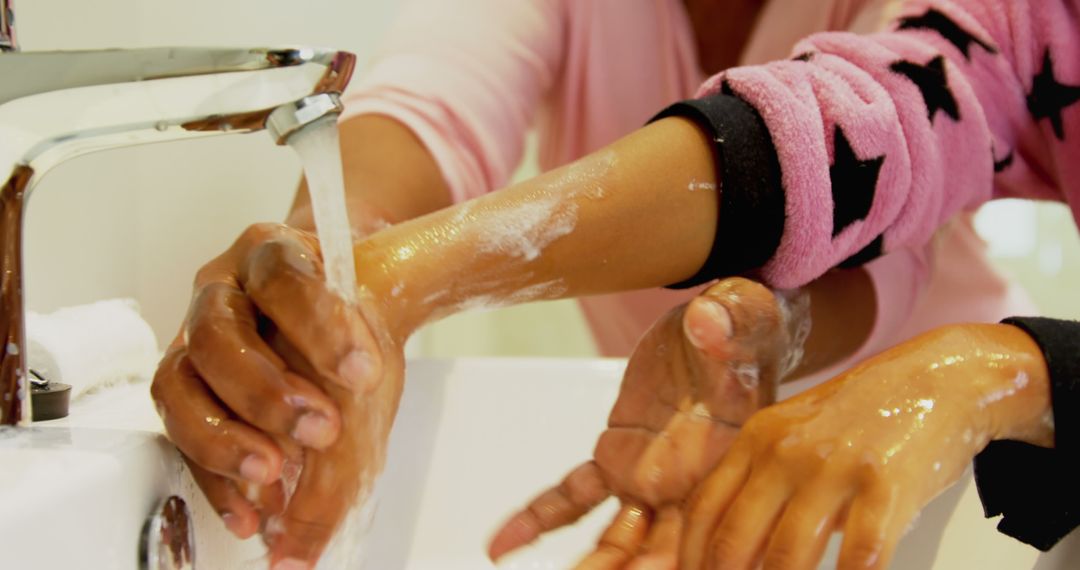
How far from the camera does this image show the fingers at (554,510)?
45 cm

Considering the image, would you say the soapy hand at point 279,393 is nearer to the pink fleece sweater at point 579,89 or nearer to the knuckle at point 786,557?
the knuckle at point 786,557

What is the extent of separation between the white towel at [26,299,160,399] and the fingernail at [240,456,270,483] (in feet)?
0.36

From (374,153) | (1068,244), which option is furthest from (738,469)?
(1068,244)

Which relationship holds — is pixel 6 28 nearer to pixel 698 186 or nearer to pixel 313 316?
pixel 313 316

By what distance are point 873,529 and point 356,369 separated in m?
0.20

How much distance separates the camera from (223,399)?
0.37m

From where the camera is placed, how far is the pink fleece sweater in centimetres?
69

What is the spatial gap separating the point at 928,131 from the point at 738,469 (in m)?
0.23

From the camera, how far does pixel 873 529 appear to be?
32 cm

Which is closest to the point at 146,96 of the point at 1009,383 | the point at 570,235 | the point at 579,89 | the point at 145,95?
the point at 145,95

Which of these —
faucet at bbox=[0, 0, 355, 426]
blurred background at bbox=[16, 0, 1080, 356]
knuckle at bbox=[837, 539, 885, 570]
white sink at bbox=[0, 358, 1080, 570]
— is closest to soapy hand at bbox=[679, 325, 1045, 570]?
knuckle at bbox=[837, 539, 885, 570]

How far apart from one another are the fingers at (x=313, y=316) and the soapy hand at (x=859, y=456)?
0.15 metres

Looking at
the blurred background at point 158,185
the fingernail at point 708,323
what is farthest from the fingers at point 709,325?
the blurred background at point 158,185

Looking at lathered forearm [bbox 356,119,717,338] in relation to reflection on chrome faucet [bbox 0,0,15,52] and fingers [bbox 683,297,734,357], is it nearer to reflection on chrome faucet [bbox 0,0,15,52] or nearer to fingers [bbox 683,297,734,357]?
fingers [bbox 683,297,734,357]
